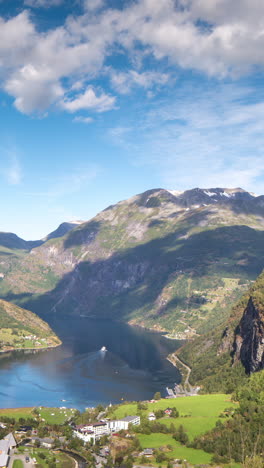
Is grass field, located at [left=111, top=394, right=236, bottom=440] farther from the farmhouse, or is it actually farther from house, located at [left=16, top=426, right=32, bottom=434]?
house, located at [left=16, top=426, right=32, bottom=434]

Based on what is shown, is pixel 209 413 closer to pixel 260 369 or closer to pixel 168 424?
pixel 168 424

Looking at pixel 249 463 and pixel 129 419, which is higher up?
pixel 249 463

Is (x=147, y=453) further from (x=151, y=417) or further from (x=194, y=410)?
(x=194, y=410)

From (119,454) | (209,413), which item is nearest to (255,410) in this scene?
(209,413)

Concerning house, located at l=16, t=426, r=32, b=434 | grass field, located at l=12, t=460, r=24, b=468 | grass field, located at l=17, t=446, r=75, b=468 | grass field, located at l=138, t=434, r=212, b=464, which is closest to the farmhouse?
grass field, located at l=138, t=434, r=212, b=464

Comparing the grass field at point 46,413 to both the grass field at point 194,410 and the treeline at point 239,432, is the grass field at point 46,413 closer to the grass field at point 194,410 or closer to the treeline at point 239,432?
the grass field at point 194,410

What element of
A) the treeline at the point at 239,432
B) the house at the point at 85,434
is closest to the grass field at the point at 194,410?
the treeline at the point at 239,432

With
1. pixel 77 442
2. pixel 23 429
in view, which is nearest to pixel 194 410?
pixel 77 442

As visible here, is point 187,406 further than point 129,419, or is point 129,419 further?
point 187,406
